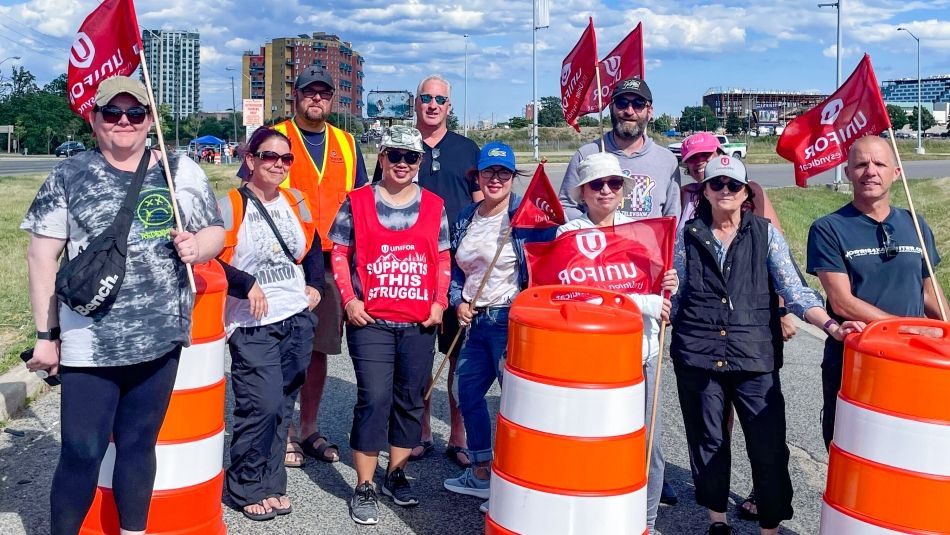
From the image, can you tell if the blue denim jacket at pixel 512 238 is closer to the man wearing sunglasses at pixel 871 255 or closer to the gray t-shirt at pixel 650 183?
the gray t-shirt at pixel 650 183

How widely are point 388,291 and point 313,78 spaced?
5.47 ft

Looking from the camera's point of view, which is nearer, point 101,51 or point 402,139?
point 101,51

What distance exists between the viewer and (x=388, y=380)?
4.87m

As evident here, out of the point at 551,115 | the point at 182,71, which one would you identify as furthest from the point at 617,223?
the point at 182,71

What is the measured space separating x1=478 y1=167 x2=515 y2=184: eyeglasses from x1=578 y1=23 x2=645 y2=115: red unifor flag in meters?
1.94

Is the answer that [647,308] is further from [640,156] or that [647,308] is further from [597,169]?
[640,156]

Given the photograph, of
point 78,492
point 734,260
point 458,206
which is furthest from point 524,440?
point 458,206

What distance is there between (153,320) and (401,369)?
1.53 meters

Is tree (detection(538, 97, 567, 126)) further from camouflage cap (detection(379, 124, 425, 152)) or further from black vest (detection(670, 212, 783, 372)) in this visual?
black vest (detection(670, 212, 783, 372))

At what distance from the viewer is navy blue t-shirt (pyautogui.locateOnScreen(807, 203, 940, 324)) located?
13.7 ft

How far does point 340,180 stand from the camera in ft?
19.2

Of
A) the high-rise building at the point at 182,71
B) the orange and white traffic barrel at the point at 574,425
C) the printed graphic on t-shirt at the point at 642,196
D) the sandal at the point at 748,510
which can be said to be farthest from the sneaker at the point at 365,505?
the high-rise building at the point at 182,71

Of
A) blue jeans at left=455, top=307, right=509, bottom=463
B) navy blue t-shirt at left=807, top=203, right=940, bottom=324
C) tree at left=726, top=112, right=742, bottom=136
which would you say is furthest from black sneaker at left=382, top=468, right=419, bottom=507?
tree at left=726, top=112, right=742, bottom=136

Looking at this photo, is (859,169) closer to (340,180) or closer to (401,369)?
(401,369)
